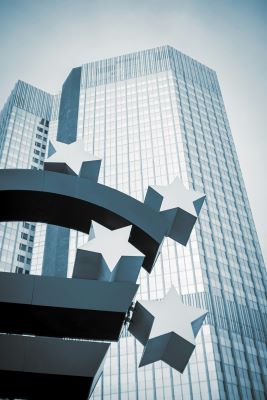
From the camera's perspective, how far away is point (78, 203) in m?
12.2

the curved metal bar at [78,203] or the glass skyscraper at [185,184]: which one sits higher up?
the glass skyscraper at [185,184]

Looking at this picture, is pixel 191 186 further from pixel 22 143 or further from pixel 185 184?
pixel 22 143

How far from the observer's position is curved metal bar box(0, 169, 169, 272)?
470 inches

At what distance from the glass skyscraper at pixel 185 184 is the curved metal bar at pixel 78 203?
174ft

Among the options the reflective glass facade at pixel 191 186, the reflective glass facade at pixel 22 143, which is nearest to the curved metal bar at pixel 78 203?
the reflective glass facade at pixel 191 186

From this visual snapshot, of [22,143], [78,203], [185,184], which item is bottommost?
[78,203]

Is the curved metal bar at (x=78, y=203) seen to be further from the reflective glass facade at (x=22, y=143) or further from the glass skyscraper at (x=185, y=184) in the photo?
the reflective glass facade at (x=22, y=143)

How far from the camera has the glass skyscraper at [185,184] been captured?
205ft

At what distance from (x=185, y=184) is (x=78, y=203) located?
6802 cm

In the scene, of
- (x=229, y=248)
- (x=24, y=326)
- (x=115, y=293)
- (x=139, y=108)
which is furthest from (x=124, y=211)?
(x=139, y=108)

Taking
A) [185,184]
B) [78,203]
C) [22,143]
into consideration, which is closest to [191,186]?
[185,184]

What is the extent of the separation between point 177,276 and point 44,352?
60.9 meters

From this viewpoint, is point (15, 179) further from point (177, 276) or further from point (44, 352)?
point (177, 276)

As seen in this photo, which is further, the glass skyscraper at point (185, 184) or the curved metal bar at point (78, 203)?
the glass skyscraper at point (185, 184)
